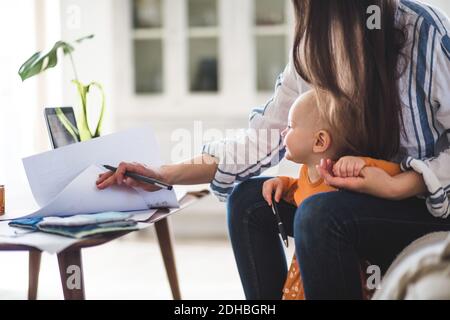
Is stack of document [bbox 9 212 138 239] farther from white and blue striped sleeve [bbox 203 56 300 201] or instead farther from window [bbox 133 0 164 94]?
window [bbox 133 0 164 94]

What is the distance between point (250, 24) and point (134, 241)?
1.13 m

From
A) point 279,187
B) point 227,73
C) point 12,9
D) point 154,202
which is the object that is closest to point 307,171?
point 279,187

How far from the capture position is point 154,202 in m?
1.32

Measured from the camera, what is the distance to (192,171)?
1297 millimetres

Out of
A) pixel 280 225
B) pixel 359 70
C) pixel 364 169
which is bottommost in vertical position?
pixel 280 225

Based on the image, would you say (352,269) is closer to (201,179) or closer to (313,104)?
(313,104)

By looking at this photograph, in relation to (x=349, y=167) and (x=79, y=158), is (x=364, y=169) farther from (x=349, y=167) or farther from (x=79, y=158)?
(x=79, y=158)

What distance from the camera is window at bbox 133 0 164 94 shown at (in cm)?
335

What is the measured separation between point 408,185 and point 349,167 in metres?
0.09

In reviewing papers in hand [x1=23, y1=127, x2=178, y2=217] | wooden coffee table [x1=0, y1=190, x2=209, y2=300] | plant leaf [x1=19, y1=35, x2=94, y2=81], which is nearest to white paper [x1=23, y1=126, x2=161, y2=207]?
papers in hand [x1=23, y1=127, x2=178, y2=217]

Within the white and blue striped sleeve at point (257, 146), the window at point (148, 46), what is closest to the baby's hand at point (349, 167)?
the white and blue striped sleeve at point (257, 146)

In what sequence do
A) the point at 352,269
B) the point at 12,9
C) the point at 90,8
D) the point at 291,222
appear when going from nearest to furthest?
1. the point at 352,269
2. the point at 291,222
3. the point at 12,9
4. the point at 90,8

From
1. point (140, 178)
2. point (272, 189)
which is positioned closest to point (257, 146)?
point (272, 189)
